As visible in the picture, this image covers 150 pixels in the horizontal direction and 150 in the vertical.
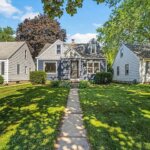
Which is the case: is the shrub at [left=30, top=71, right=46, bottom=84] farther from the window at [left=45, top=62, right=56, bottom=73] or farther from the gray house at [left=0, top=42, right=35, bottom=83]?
the window at [left=45, top=62, right=56, bottom=73]

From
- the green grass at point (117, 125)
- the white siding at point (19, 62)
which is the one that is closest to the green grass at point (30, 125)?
the green grass at point (117, 125)

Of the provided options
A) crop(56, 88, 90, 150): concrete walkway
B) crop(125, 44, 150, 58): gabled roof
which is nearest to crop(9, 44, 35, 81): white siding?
crop(125, 44, 150, 58): gabled roof

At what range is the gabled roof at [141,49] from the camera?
111ft

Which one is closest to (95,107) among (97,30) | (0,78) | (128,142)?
(128,142)

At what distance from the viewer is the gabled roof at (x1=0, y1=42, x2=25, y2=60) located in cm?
3588

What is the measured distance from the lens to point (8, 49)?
38125 mm

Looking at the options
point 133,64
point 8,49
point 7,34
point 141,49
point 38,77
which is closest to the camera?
point 38,77

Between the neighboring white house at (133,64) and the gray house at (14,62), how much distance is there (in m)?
12.7

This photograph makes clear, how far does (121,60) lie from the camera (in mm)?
40094

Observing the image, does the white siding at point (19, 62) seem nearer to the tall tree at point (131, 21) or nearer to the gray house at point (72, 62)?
the gray house at point (72, 62)

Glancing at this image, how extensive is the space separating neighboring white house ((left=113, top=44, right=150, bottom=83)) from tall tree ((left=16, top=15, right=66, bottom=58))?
23119 millimetres

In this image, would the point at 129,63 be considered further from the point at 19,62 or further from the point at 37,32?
the point at 37,32

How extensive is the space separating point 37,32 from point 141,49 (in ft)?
98.8

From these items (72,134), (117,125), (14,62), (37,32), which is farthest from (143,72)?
(37,32)
